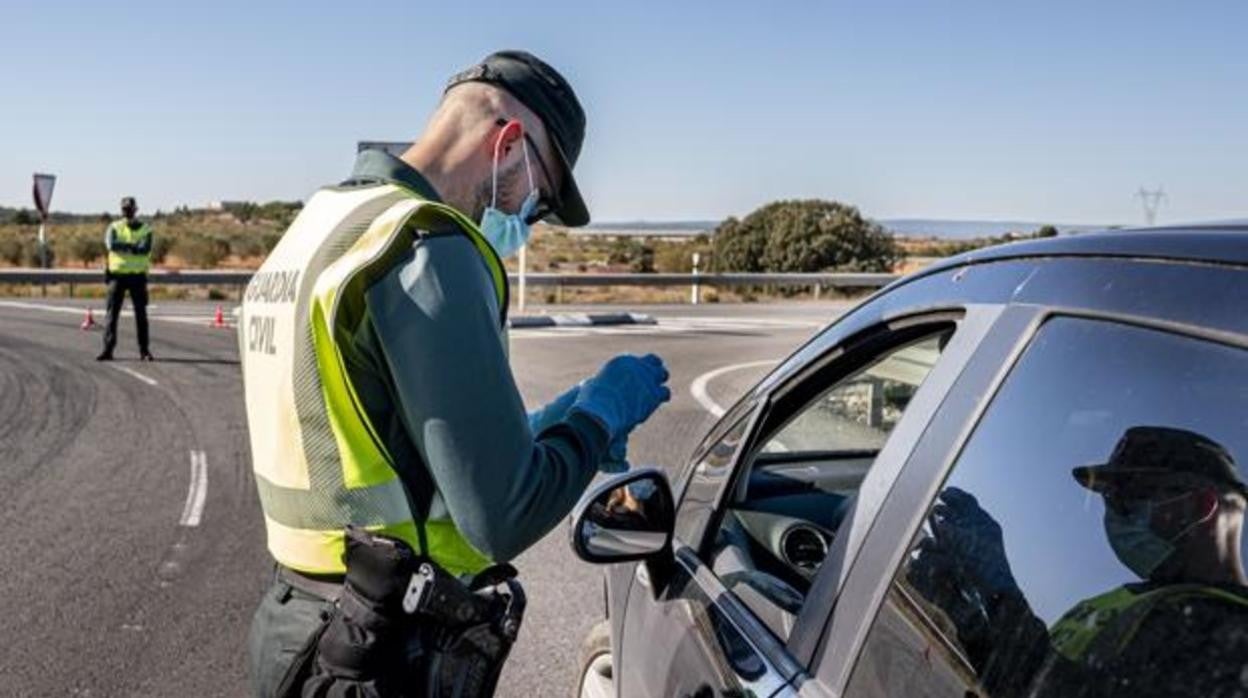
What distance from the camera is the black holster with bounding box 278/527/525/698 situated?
2.21 metres

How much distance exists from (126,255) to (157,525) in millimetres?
9005

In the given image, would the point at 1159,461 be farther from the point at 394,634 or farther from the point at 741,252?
the point at 741,252

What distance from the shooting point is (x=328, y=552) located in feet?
7.53

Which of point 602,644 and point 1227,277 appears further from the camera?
point 602,644

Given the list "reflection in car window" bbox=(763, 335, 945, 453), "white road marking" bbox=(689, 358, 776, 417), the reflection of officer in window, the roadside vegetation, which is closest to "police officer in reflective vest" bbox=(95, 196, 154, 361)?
"white road marking" bbox=(689, 358, 776, 417)

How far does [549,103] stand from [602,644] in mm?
1407

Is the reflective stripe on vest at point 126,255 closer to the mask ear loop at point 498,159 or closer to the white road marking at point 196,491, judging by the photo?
the white road marking at point 196,491

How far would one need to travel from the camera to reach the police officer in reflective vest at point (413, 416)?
207 centimetres

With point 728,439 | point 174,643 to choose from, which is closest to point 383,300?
point 728,439

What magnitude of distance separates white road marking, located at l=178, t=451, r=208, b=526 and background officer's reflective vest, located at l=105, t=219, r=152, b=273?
21.9 feet

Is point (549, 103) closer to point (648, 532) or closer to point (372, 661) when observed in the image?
point (648, 532)

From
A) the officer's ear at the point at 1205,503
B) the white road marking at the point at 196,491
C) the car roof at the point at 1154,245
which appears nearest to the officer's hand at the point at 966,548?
the officer's ear at the point at 1205,503

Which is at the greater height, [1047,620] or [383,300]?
[383,300]

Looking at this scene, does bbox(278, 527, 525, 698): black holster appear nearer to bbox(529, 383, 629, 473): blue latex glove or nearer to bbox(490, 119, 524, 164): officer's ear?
bbox(529, 383, 629, 473): blue latex glove
